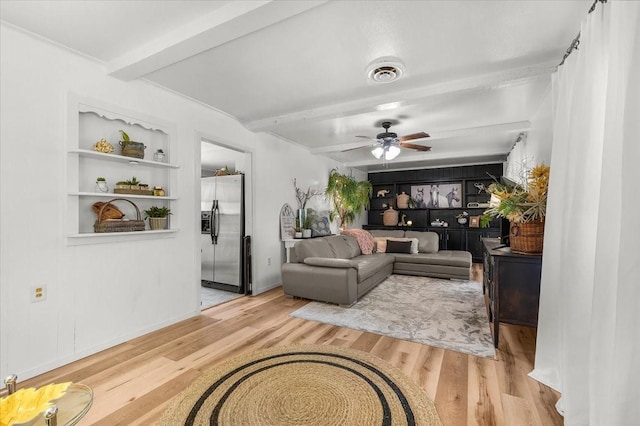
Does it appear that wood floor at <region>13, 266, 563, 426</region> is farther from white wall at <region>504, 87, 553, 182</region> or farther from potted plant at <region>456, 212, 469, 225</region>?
potted plant at <region>456, 212, 469, 225</region>

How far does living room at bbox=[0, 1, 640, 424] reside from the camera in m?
1.34

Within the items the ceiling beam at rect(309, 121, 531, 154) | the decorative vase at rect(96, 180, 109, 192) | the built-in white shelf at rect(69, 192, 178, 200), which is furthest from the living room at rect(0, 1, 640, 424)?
the ceiling beam at rect(309, 121, 531, 154)

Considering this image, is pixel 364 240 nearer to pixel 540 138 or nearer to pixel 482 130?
pixel 482 130

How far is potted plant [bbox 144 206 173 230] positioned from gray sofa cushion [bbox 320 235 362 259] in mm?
2581

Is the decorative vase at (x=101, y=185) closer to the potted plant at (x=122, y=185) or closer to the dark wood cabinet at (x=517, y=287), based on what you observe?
the potted plant at (x=122, y=185)

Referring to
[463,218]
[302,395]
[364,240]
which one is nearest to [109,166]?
[302,395]

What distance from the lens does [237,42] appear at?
7.62 feet

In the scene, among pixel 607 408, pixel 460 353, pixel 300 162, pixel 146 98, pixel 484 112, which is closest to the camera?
pixel 607 408

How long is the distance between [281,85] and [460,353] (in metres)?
3.10

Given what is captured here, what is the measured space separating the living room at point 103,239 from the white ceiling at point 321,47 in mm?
49

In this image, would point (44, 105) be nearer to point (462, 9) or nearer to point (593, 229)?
point (462, 9)

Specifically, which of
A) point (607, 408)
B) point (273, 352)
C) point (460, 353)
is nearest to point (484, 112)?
point (460, 353)

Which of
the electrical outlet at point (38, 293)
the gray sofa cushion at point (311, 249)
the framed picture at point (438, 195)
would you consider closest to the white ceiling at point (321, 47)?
the gray sofa cushion at point (311, 249)

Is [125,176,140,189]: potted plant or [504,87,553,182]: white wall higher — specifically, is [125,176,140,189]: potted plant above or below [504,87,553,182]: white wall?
below
